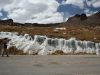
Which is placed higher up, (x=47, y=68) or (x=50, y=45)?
(x=50, y=45)

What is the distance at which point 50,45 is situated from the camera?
34.2 meters

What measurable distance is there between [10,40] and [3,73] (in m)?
24.2

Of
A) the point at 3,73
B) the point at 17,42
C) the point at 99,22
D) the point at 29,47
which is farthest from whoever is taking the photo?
the point at 99,22

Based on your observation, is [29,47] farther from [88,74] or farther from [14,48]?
[88,74]

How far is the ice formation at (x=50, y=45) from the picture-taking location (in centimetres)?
3254

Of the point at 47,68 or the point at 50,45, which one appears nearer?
the point at 47,68

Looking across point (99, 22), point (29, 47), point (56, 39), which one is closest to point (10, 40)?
point (29, 47)

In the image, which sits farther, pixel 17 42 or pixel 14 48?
pixel 17 42

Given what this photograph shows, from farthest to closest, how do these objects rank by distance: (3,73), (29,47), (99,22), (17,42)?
(99,22) < (17,42) < (29,47) < (3,73)

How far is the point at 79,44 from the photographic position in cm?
3562

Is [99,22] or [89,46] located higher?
[99,22]

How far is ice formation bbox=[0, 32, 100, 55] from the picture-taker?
107 ft

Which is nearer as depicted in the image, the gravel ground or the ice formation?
the gravel ground

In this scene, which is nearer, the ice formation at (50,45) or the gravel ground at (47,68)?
the gravel ground at (47,68)
